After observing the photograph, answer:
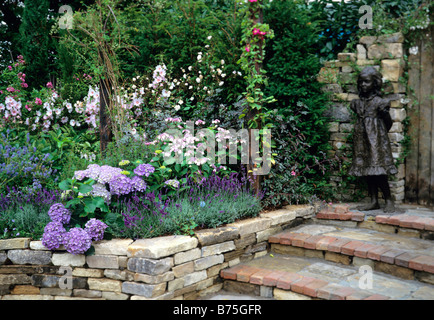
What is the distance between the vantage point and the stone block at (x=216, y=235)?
363 cm

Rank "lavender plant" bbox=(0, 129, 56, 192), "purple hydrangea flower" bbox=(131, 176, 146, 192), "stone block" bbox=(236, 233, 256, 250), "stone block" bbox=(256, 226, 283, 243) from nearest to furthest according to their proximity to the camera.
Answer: "purple hydrangea flower" bbox=(131, 176, 146, 192) < "stone block" bbox=(236, 233, 256, 250) < "lavender plant" bbox=(0, 129, 56, 192) < "stone block" bbox=(256, 226, 283, 243)

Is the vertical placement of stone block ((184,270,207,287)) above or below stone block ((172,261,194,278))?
below

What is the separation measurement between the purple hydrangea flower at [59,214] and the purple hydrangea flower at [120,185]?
41 cm

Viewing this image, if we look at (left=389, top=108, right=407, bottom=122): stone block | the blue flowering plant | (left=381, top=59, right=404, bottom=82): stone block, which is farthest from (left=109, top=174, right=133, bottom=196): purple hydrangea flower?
(left=381, top=59, right=404, bottom=82): stone block

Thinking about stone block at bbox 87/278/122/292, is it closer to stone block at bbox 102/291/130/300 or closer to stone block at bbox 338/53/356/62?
stone block at bbox 102/291/130/300

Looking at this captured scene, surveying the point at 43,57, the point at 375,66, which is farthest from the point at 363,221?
the point at 43,57

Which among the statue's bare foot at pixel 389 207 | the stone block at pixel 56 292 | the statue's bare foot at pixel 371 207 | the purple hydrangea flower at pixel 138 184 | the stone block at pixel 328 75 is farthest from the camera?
the stone block at pixel 328 75

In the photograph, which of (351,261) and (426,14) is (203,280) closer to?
(351,261)

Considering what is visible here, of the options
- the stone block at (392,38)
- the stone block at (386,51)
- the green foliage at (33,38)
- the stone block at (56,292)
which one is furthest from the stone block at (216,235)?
the green foliage at (33,38)

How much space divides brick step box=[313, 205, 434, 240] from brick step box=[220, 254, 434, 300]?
848 mm

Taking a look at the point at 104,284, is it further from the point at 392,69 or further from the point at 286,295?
the point at 392,69

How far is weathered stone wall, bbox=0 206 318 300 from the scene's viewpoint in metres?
3.31

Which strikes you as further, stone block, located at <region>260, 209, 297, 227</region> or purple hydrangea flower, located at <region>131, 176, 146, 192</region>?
stone block, located at <region>260, 209, 297, 227</region>

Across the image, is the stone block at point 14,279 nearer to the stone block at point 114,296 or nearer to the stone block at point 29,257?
the stone block at point 29,257
